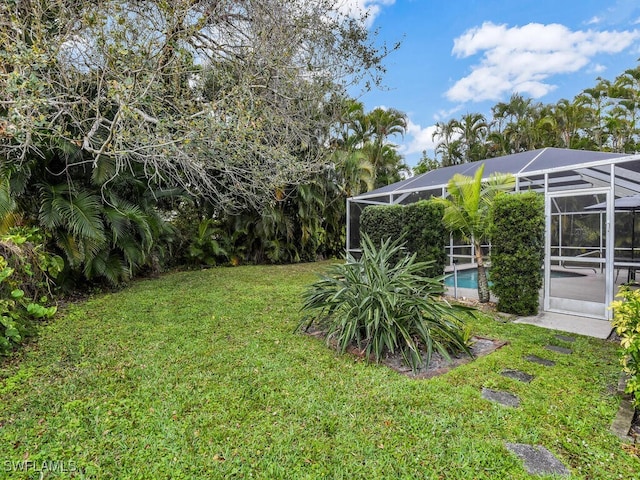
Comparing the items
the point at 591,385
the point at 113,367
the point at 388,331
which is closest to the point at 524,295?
the point at 591,385

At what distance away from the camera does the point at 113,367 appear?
13.2 feet

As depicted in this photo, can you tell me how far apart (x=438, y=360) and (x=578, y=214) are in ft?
19.8

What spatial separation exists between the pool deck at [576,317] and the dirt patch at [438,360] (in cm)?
163

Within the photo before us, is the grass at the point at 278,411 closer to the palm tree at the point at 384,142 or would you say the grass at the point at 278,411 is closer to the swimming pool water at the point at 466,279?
the swimming pool water at the point at 466,279

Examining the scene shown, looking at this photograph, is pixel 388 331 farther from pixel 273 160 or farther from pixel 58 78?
pixel 58 78

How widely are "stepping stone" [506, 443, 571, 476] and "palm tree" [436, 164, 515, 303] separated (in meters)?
5.00

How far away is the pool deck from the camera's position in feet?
18.1

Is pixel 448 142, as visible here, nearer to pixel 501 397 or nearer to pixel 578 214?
pixel 578 214

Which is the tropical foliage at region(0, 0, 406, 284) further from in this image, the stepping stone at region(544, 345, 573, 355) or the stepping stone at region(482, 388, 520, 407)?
the stepping stone at region(544, 345, 573, 355)

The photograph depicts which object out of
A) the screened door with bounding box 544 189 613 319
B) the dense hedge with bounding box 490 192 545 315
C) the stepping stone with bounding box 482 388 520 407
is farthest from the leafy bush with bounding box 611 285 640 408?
the screened door with bounding box 544 189 613 319

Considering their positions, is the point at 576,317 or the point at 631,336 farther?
the point at 576,317

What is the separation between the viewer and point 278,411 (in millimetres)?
3104

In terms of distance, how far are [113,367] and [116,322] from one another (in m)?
2.01

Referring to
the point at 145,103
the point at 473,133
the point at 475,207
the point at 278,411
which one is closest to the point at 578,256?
the point at 475,207
